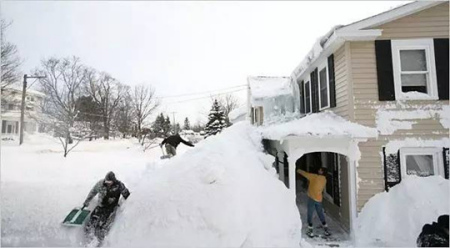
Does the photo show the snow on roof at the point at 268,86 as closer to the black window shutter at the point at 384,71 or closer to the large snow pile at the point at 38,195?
the black window shutter at the point at 384,71

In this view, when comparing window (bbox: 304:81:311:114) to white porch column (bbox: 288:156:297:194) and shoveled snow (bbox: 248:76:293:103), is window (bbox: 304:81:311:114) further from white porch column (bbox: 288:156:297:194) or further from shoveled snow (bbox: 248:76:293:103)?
white porch column (bbox: 288:156:297:194)

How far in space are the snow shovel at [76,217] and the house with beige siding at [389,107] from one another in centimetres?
434

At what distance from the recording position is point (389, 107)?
5.72m

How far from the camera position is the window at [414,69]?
18.7 feet

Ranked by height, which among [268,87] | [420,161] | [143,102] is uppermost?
[143,102]

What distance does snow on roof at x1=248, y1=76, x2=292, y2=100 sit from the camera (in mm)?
12891

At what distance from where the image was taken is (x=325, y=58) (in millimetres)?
7227

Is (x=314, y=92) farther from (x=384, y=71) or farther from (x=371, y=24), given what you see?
(x=371, y=24)

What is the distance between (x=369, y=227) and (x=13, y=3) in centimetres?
733

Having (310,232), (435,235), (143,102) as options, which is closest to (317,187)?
(310,232)

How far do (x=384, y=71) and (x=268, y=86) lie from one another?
27.8 ft

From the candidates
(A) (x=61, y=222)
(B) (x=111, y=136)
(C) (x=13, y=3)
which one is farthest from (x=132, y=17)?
(B) (x=111, y=136)

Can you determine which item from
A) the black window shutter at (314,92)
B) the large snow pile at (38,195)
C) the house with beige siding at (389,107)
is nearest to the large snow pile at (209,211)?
the house with beige siding at (389,107)

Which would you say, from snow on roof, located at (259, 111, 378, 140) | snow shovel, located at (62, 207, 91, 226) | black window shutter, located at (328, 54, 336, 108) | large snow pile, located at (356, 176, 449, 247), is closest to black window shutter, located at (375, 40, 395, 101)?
snow on roof, located at (259, 111, 378, 140)
